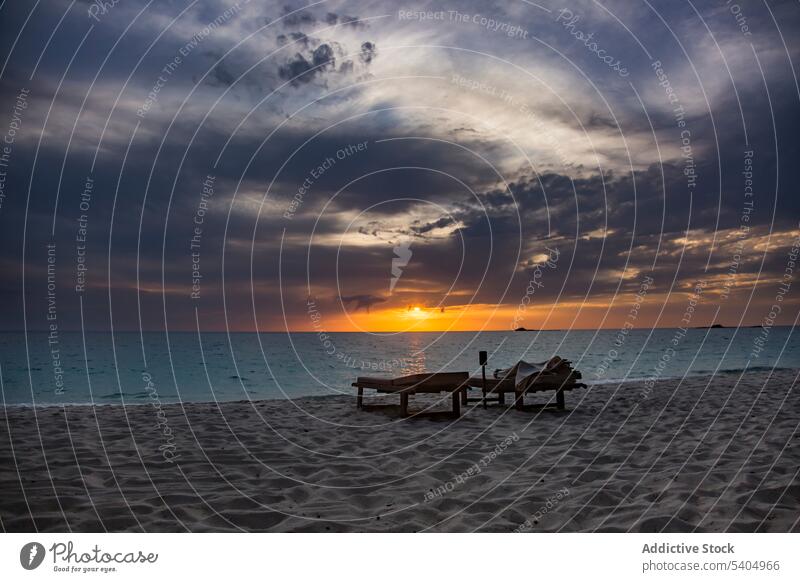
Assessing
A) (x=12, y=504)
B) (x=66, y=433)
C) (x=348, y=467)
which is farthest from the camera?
(x=66, y=433)

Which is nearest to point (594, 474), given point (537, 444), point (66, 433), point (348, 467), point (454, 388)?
point (537, 444)

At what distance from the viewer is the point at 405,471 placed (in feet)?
28.6

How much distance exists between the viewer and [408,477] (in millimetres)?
8359

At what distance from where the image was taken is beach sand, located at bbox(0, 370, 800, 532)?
6434 mm

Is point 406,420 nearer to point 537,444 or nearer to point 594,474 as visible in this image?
point 537,444

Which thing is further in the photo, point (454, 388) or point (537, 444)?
point (454, 388)

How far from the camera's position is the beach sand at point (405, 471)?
6.43m

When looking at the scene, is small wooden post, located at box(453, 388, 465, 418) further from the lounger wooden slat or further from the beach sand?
the beach sand
